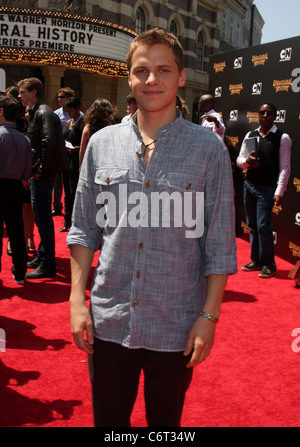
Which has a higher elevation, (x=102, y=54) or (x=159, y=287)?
(x=102, y=54)

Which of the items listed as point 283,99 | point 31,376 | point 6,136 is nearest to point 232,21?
point 283,99

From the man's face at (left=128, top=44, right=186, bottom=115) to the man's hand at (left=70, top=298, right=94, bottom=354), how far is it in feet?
2.58

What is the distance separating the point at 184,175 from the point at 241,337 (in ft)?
8.98

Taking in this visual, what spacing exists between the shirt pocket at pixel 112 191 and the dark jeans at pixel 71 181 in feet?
18.0

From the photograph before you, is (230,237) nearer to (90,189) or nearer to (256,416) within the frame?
(90,189)

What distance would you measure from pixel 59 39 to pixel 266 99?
1076cm

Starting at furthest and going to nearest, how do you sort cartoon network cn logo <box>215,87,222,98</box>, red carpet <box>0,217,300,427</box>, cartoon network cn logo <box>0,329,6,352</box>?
cartoon network cn logo <box>215,87,222,98</box>, cartoon network cn logo <box>0,329,6,352</box>, red carpet <box>0,217,300,427</box>

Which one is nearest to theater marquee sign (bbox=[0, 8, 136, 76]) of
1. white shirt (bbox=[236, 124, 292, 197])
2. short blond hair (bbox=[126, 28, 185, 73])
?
white shirt (bbox=[236, 124, 292, 197])

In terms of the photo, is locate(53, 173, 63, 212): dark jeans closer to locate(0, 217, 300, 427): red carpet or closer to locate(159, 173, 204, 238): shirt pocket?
locate(0, 217, 300, 427): red carpet

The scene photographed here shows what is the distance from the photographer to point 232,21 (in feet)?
107

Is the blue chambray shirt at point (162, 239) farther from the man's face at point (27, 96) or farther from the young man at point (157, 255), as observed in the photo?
the man's face at point (27, 96)

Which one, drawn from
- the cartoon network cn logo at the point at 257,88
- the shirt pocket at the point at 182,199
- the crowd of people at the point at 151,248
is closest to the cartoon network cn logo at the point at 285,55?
the cartoon network cn logo at the point at 257,88

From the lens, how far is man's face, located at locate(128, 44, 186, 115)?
5.52 feet

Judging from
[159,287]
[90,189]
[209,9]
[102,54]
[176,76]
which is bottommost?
[159,287]
